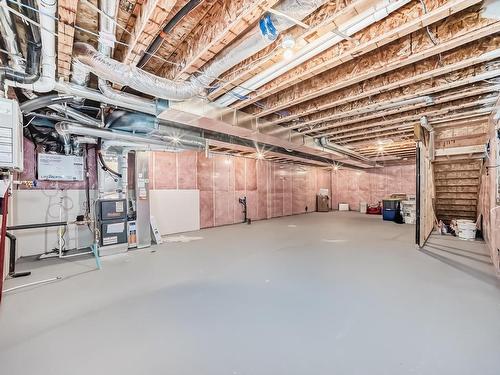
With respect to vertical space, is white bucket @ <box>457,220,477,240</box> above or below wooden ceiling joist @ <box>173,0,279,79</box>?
below

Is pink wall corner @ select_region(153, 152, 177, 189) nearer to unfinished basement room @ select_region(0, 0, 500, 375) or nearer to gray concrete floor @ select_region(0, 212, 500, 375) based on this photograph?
unfinished basement room @ select_region(0, 0, 500, 375)

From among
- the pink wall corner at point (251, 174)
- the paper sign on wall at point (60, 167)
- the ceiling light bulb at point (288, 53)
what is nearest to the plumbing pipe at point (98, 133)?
the paper sign on wall at point (60, 167)

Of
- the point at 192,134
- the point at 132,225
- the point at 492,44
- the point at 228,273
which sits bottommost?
the point at 228,273

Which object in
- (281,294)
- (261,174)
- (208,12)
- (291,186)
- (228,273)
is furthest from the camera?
(291,186)

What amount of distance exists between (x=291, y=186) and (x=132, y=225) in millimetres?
7617

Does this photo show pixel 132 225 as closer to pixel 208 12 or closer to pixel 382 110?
pixel 208 12

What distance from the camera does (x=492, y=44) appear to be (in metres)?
2.29

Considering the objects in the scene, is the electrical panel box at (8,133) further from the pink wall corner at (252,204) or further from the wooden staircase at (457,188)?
the wooden staircase at (457,188)

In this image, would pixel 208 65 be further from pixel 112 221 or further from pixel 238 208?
pixel 238 208

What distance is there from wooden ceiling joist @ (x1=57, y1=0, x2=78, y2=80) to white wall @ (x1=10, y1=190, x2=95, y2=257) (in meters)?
2.96

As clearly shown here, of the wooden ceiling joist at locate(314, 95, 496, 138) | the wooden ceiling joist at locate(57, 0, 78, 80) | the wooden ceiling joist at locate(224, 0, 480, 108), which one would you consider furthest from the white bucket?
the wooden ceiling joist at locate(57, 0, 78, 80)

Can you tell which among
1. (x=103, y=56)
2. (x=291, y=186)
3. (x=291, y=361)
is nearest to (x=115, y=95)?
(x=103, y=56)

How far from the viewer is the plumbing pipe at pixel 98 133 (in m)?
3.66

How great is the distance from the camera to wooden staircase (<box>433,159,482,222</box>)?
5.96 meters
